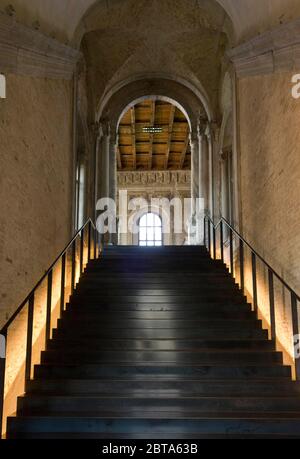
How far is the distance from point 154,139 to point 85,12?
12.5 m

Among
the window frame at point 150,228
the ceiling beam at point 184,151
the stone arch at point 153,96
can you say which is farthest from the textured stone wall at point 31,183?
the window frame at point 150,228

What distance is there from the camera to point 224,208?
47.9 ft

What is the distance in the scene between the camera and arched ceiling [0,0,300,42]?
7.09 m

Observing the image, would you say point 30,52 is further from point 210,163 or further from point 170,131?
point 170,131

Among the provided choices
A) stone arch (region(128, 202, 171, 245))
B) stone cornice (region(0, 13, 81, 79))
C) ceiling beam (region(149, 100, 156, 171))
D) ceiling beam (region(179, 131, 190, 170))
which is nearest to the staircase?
stone cornice (region(0, 13, 81, 79))

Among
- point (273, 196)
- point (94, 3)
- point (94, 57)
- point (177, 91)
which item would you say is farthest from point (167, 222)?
point (273, 196)

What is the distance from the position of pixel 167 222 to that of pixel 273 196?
59.6ft

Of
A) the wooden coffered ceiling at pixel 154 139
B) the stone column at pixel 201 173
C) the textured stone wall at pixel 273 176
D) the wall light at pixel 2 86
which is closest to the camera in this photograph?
the wall light at pixel 2 86

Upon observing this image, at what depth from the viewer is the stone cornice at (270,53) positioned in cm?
678

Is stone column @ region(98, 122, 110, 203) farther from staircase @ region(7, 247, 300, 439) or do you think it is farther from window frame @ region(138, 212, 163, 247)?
window frame @ region(138, 212, 163, 247)

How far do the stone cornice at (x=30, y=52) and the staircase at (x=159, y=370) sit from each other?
337cm

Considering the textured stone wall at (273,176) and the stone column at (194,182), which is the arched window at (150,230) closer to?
the stone column at (194,182)

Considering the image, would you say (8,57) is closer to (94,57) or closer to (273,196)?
(273,196)

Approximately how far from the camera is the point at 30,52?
23.1 ft
